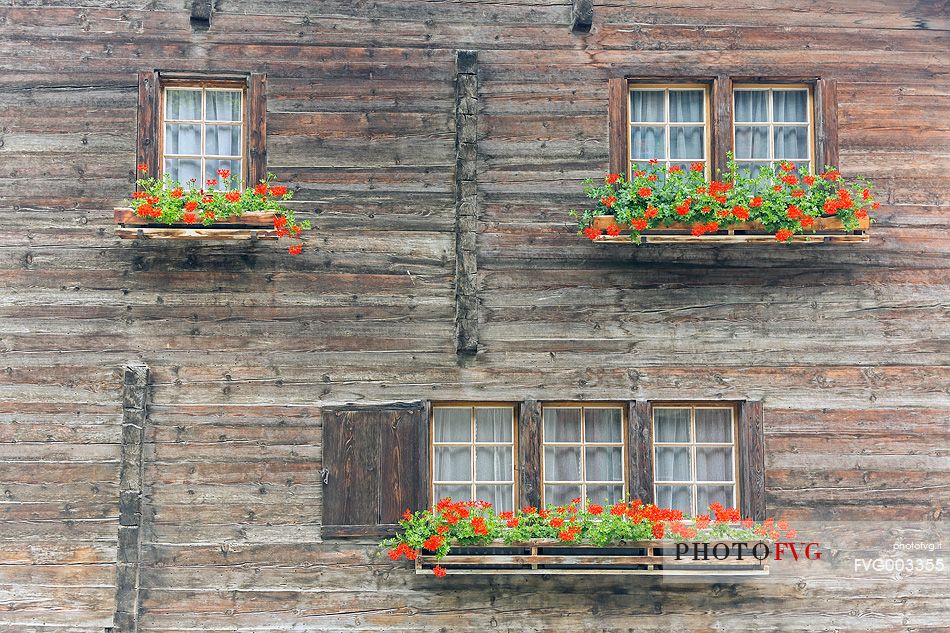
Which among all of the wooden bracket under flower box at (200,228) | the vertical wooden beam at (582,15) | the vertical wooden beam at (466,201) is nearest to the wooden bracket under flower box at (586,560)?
the vertical wooden beam at (466,201)

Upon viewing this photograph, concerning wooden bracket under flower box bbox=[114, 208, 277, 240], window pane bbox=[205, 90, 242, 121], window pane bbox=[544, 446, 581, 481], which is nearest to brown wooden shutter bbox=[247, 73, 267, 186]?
window pane bbox=[205, 90, 242, 121]

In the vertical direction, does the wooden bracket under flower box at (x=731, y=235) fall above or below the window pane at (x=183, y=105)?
below

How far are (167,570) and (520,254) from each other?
4.37 m

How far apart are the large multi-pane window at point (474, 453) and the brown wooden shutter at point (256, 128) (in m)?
2.78

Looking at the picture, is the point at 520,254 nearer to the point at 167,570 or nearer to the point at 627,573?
the point at 627,573

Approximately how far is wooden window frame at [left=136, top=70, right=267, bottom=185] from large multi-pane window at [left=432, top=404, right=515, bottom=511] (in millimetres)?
2889

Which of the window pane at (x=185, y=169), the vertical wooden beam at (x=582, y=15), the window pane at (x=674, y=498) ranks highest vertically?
the vertical wooden beam at (x=582, y=15)

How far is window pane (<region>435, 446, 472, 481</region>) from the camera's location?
898 centimetres

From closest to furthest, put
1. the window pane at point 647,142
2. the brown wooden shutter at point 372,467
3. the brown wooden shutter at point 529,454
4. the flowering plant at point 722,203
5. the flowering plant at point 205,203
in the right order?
1. the flowering plant at point 205,203
2. the flowering plant at point 722,203
3. the brown wooden shutter at point 372,467
4. the brown wooden shutter at point 529,454
5. the window pane at point 647,142

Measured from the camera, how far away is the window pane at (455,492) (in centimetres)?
896

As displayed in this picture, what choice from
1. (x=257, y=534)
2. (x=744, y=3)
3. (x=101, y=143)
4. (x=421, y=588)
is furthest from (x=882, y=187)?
(x=101, y=143)

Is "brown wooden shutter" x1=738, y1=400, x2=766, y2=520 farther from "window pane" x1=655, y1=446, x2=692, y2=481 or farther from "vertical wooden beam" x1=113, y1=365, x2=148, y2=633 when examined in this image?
"vertical wooden beam" x1=113, y1=365, x2=148, y2=633

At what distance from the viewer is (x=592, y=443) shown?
9.02 meters

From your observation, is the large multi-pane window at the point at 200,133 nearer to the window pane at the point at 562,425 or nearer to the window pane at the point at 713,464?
the window pane at the point at 562,425
